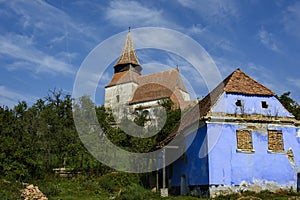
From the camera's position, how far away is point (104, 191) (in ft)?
72.6

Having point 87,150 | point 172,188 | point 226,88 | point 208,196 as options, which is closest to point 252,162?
point 208,196

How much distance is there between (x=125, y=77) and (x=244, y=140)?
1737 inches

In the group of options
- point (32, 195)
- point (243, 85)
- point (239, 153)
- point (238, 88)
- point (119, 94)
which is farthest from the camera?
point (119, 94)

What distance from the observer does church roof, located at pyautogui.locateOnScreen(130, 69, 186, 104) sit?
55016 millimetres

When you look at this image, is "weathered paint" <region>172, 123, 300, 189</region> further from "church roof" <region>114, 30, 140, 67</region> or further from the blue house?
"church roof" <region>114, 30, 140, 67</region>

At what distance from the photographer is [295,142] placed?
1836 centimetres

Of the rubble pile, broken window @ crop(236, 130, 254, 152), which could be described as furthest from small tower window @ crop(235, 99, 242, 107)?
the rubble pile

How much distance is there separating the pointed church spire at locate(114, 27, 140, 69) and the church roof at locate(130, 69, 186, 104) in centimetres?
401

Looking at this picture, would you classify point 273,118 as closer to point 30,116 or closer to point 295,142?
point 295,142

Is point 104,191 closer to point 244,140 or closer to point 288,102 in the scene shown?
point 244,140

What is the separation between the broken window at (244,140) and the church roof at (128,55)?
142 feet

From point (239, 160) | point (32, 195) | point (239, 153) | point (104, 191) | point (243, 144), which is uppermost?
point (243, 144)

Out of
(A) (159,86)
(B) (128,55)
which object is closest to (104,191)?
(A) (159,86)

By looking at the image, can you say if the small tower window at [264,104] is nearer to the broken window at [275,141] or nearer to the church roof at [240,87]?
the church roof at [240,87]
